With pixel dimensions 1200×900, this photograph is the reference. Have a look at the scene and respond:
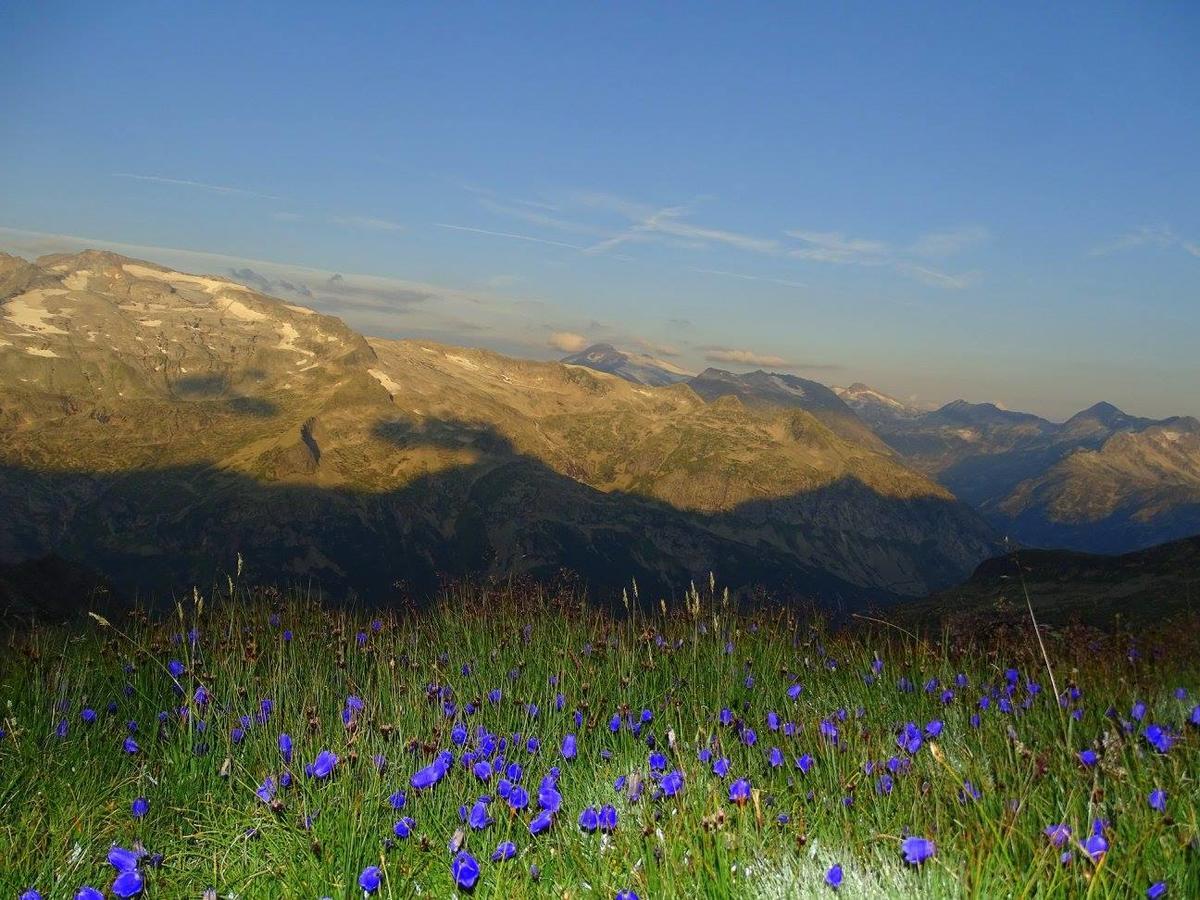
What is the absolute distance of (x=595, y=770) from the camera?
6039 mm

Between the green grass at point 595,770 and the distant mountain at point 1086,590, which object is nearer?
the green grass at point 595,770

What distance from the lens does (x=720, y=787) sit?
538 centimetres

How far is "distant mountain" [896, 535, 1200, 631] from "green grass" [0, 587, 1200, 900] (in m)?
9.38

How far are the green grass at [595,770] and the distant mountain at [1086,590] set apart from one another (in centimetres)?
938

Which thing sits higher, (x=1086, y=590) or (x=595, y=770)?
(x=595, y=770)

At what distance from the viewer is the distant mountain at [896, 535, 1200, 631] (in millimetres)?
18266

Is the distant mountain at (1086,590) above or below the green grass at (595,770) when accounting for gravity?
below

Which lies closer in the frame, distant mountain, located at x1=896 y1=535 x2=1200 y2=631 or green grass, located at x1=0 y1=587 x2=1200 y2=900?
green grass, located at x1=0 y1=587 x2=1200 y2=900

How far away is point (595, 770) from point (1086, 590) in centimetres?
2205

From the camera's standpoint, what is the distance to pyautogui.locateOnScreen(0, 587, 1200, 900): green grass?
4.23m

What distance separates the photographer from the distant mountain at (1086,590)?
59.9ft

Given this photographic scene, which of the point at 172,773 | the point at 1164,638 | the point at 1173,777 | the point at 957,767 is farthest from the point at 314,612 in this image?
the point at 1164,638

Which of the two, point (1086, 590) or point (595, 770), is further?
point (1086, 590)

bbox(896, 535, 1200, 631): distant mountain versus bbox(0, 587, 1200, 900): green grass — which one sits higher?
bbox(0, 587, 1200, 900): green grass
